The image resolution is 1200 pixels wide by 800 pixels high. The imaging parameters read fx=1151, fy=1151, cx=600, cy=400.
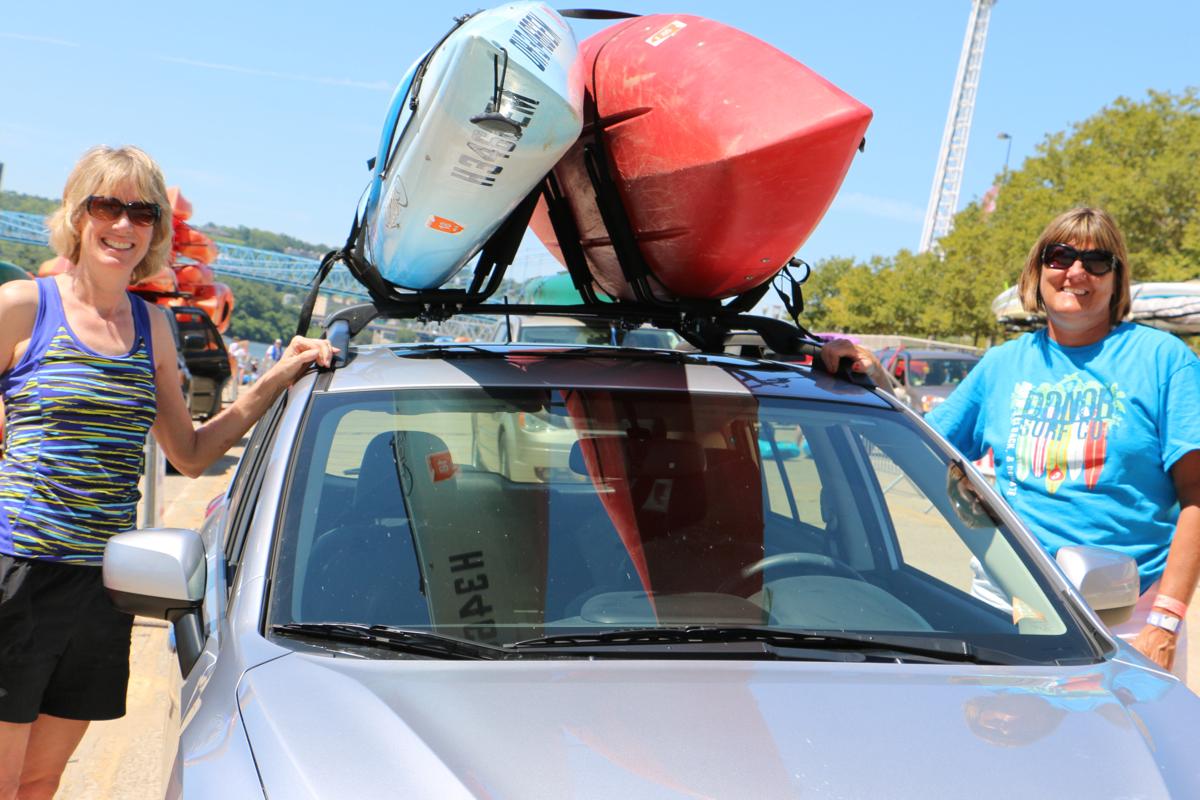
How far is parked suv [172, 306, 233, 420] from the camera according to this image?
48.7 feet

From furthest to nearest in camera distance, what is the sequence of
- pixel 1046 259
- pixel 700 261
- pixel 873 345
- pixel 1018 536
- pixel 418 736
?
1. pixel 873 345
2. pixel 1046 259
3. pixel 700 261
4. pixel 1018 536
5. pixel 418 736

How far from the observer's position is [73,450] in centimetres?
272

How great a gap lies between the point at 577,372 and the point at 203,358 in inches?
515

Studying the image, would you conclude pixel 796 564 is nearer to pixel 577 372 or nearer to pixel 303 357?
pixel 577 372

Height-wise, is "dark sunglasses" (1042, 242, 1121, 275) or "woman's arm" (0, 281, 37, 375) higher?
"dark sunglasses" (1042, 242, 1121, 275)

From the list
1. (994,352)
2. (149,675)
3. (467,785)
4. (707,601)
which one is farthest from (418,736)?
(149,675)

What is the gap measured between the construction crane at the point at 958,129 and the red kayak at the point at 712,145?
118987 mm

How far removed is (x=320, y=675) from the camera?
1.97 metres

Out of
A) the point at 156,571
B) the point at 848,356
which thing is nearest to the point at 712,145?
the point at 848,356

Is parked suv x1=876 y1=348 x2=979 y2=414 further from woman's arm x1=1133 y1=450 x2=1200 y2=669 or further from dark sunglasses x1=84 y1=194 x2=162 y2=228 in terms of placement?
dark sunglasses x1=84 y1=194 x2=162 y2=228

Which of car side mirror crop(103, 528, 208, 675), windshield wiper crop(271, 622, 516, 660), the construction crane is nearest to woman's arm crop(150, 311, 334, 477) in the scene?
car side mirror crop(103, 528, 208, 675)

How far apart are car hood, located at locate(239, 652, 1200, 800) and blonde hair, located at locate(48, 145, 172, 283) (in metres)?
1.42

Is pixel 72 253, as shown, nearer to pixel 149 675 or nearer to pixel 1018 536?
pixel 1018 536

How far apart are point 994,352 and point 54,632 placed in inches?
107
